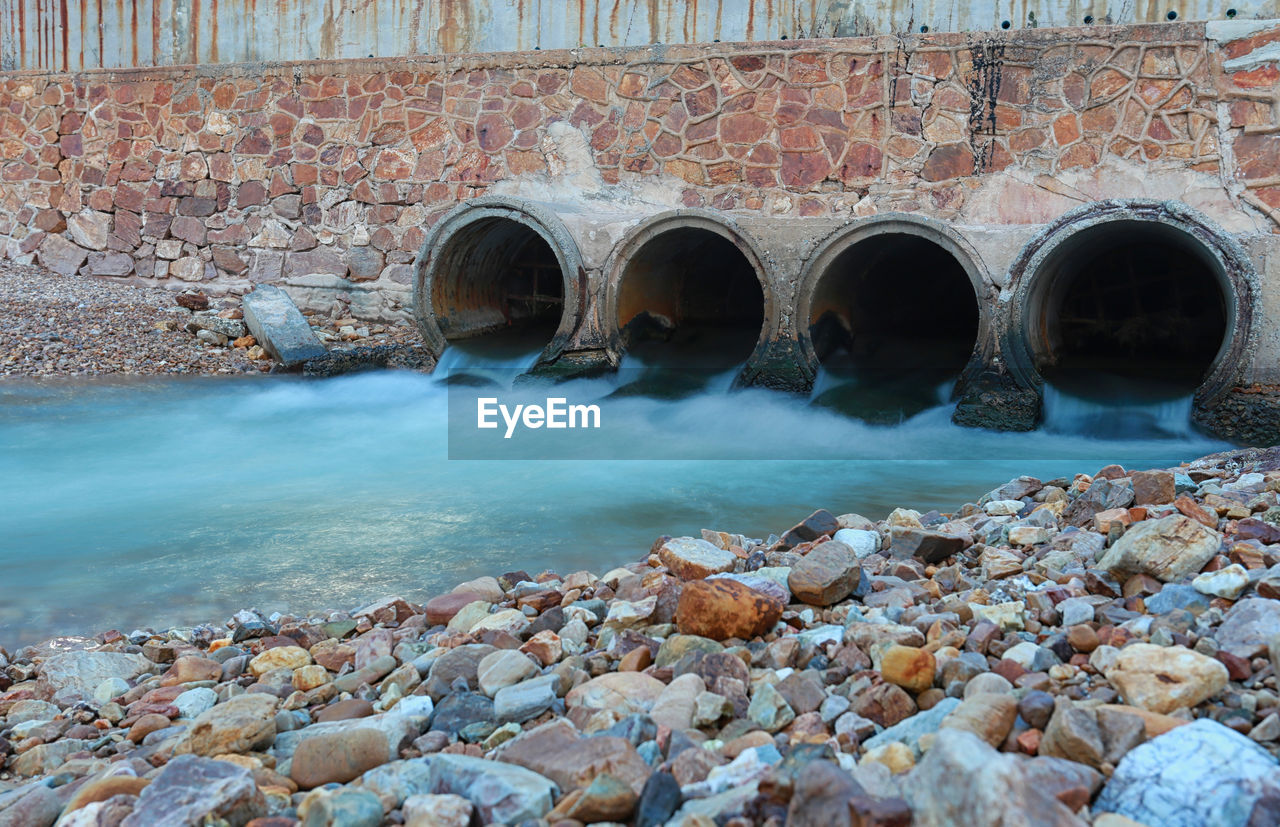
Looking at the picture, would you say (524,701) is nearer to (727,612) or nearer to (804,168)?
(727,612)

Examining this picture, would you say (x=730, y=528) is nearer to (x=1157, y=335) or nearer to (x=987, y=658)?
(x=987, y=658)

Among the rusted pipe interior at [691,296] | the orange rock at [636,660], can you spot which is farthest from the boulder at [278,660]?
the rusted pipe interior at [691,296]

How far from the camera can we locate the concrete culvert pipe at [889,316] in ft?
22.1

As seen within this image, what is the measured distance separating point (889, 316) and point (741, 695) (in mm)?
6614

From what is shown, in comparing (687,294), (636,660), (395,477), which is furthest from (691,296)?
(636,660)

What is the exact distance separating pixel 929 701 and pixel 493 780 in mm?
819

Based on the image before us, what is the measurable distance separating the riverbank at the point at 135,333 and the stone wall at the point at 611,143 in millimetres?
361

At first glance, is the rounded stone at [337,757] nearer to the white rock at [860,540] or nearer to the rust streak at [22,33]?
the white rock at [860,540]

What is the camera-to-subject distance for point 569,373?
739cm

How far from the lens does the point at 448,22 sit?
8359 mm

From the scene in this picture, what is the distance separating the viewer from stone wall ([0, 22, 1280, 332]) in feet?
22.0

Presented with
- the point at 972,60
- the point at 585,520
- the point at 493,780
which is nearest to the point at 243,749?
the point at 493,780

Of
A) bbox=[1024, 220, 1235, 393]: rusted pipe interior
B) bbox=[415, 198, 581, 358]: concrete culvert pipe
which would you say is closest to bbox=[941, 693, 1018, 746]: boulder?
bbox=[1024, 220, 1235, 393]: rusted pipe interior

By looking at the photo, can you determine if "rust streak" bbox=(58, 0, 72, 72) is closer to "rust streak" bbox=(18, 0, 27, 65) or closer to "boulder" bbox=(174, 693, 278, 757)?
"rust streak" bbox=(18, 0, 27, 65)
